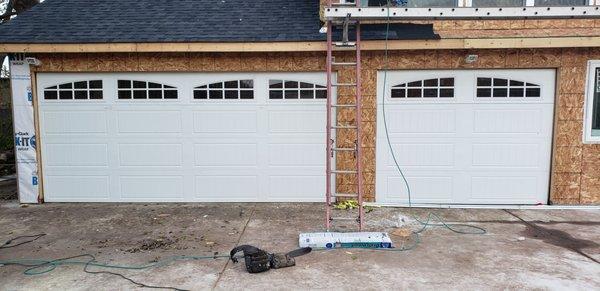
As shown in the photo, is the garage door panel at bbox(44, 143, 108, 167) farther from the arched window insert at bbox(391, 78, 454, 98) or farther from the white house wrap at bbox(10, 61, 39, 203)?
the arched window insert at bbox(391, 78, 454, 98)

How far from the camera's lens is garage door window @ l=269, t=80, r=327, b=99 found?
7.73 meters

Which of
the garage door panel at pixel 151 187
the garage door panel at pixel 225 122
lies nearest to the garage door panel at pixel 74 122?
the garage door panel at pixel 151 187

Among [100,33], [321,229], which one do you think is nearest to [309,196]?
[321,229]

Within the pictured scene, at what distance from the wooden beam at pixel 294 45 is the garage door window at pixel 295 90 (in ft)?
2.11

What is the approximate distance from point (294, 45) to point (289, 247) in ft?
11.5

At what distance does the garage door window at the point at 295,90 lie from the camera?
304 inches

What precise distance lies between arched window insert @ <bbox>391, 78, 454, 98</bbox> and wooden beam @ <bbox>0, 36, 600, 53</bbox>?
66cm

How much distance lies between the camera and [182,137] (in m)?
7.90

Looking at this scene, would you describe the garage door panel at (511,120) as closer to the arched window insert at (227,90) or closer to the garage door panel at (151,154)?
the arched window insert at (227,90)

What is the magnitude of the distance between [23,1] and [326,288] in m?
15.8

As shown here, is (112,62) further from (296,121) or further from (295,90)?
(296,121)

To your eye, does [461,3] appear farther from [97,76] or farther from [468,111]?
A: [97,76]

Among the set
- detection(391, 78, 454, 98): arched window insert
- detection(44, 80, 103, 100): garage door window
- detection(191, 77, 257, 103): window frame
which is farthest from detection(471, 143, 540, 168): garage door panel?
detection(44, 80, 103, 100): garage door window

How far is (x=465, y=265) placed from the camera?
4910 millimetres
